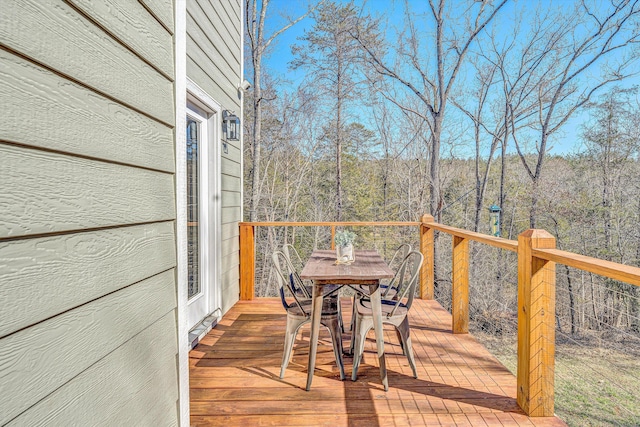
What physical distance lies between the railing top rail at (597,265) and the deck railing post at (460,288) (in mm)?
1270

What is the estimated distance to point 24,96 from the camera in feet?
2.24

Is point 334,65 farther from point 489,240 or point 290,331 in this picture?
point 290,331

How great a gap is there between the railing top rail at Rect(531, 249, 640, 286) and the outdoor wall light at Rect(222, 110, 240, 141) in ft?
9.65

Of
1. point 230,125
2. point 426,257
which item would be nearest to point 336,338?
point 426,257

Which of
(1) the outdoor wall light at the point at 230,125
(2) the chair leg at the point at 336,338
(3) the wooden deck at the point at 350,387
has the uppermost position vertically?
(1) the outdoor wall light at the point at 230,125

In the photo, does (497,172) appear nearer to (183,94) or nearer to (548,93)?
(548,93)

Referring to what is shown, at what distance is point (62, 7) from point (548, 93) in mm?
11122

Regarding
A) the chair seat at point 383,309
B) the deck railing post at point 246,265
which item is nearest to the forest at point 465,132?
the deck railing post at point 246,265

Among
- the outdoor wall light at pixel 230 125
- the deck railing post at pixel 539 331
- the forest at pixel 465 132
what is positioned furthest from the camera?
the forest at pixel 465 132

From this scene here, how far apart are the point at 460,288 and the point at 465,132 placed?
26.2 ft

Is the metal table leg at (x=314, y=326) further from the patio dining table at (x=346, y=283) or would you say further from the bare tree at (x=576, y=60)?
the bare tree at (x=576, y=60)

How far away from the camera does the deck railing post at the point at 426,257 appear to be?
4250mm

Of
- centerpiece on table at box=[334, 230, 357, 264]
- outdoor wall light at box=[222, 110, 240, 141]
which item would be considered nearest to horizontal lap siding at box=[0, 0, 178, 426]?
centerpiece on table at box=[334, 230, 357, 264]

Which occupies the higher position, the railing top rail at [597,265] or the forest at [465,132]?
the forest at [465,132]
